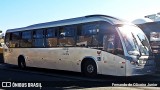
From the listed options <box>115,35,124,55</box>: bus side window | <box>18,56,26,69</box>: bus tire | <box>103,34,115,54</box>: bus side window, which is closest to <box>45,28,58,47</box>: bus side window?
<box>18,56,26,69</box>: bus tire

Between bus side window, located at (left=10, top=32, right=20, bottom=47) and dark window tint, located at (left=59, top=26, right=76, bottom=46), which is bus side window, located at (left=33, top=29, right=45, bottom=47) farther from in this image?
bus side window, located at (left=10, top=32, right=20, bottom=47)

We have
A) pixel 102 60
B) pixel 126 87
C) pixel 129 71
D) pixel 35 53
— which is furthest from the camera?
pixel 35 53

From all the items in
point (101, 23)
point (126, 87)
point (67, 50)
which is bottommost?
point (126, 87)

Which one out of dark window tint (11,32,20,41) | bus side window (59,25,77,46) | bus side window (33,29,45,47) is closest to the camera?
bus side window (59,25,77,46)

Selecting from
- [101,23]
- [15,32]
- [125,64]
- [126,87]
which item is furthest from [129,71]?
[15,32]

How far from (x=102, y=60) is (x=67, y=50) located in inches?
115

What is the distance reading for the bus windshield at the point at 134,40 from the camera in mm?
14719

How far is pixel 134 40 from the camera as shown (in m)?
15.0

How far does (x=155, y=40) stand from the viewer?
725 inches

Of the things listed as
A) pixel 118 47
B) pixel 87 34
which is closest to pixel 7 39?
pixel 87 34

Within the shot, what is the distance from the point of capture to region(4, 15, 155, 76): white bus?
48.4 feet

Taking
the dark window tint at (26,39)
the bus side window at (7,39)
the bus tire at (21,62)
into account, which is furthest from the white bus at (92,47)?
the bus side window at (7,39)

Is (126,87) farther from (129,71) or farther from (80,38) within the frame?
(80,38)

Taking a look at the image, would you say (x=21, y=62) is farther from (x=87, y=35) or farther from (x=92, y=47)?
(x=92, y=47)
